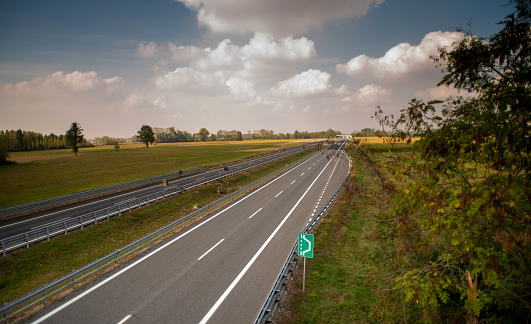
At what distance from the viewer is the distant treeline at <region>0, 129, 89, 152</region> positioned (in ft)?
419

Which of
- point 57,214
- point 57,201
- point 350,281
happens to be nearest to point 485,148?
point 350,281

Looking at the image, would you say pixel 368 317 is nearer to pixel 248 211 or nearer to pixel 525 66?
pixel 525 66

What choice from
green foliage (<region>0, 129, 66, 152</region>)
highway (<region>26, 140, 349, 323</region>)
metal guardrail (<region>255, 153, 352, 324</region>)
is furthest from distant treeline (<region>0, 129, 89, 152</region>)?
metal guardrail (<region>255, 153, 352, 324</region>)

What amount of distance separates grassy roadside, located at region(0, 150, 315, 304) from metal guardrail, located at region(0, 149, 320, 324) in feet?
6.02

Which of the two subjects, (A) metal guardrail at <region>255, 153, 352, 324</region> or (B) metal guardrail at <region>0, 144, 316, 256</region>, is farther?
(B) metal guardrail at <region>0, 144, 316, 256</region>

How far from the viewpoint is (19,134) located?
435 ft

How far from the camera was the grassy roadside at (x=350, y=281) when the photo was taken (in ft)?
30.9

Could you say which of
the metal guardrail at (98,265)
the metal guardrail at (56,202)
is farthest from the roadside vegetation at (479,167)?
the metal guardrail at (56,202)

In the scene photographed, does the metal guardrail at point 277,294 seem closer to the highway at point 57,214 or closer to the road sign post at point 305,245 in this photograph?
the road sign post at point 305,245

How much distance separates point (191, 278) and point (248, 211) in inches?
445

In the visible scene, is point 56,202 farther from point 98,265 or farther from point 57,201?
point 98,265

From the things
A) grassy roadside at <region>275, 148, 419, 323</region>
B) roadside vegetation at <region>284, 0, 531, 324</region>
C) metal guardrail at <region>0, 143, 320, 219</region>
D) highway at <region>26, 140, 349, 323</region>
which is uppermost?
roadside vegetation at <region>284, 0, 531, 324</region>

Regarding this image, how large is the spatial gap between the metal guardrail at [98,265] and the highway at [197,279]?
0.63m

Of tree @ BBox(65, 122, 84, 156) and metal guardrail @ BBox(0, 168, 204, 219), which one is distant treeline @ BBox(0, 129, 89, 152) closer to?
tree @ BBox(65, 122, 84, 156)
